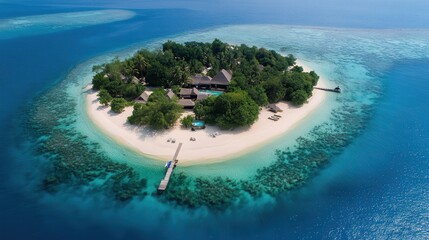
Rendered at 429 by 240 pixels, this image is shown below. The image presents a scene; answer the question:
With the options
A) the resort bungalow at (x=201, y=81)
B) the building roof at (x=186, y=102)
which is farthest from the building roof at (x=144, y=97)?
the resort bungalow at (x=201, y=81)

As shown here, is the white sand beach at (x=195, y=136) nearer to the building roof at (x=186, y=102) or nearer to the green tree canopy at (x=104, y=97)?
the green tree canopy at (x=104, y=97)

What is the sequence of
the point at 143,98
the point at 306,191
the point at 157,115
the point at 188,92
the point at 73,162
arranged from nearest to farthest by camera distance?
the point at 306,191 < the point at 73,162 < the point at 157,115 < the point at 143,98 < the point at 188,92

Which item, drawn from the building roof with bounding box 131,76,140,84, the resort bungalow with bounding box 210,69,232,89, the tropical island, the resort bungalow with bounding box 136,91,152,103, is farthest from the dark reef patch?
the resort bungalow with bounding box 210,69,232,89

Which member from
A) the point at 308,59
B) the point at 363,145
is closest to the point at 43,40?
the point at 308,59

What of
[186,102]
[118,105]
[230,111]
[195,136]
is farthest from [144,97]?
[230,111]

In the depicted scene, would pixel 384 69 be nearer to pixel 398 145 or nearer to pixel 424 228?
pixel 398 145

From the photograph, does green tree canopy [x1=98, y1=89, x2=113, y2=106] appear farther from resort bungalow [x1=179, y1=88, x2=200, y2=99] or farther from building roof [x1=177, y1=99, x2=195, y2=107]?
building roof [x1=177, y1=99, x2=195, y2=107]

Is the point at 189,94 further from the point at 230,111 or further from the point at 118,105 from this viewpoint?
the point at 118,105
